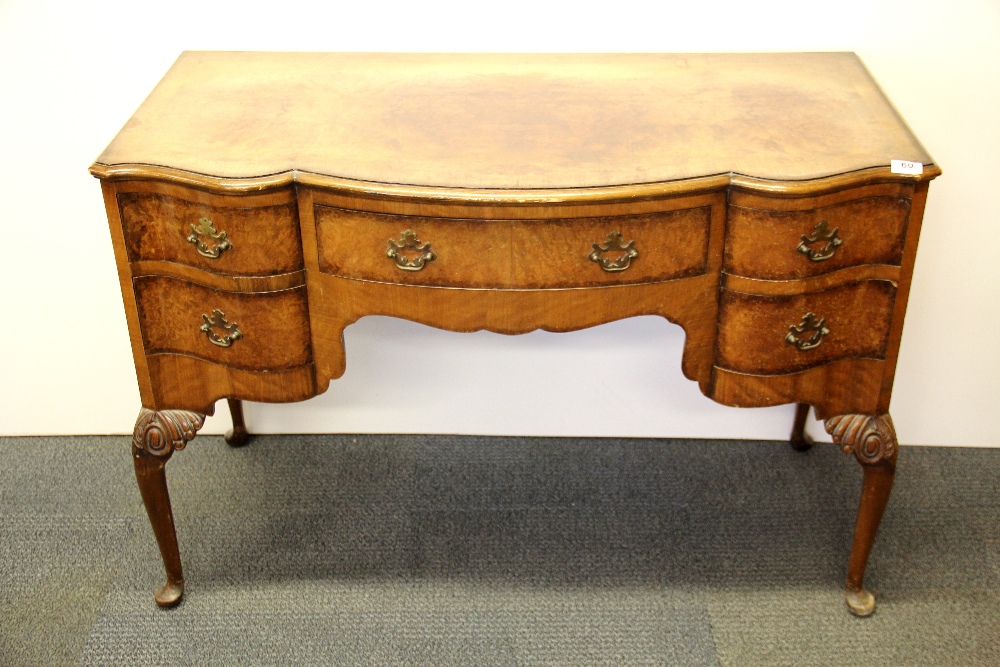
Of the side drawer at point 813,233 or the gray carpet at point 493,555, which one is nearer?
the side drawer at point 813,233

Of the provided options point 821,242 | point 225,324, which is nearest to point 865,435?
point 821,242

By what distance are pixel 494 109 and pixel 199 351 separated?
59 cm

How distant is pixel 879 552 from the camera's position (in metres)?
2.05

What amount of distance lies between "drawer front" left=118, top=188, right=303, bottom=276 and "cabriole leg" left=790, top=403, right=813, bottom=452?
1149 millimetres

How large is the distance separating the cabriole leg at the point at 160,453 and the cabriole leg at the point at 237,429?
0.44 meters

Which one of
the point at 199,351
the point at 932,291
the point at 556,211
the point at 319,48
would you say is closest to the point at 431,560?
the point at 199,351

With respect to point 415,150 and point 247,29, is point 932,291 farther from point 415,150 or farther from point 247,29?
point 247,29

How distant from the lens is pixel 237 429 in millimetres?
2322

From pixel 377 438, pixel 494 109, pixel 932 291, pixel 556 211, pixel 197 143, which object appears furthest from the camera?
pixel 377 438

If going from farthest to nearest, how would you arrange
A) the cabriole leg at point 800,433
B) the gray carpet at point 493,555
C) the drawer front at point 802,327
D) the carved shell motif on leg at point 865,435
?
the cabriole leg at point 800,433
the gray carpet at point 493,555
the carved shell motif on leg at point 865,435
the drawer front at point 802,327

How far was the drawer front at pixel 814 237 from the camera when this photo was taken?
5.05 ft

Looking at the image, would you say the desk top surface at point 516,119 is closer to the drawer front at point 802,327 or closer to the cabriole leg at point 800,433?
the drawer front at point 802,327

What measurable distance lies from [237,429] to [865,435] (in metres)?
1.26

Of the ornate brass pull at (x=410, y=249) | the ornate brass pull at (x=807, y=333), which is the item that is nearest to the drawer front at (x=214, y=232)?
the ornate brass pull at (x=410, y=249)
